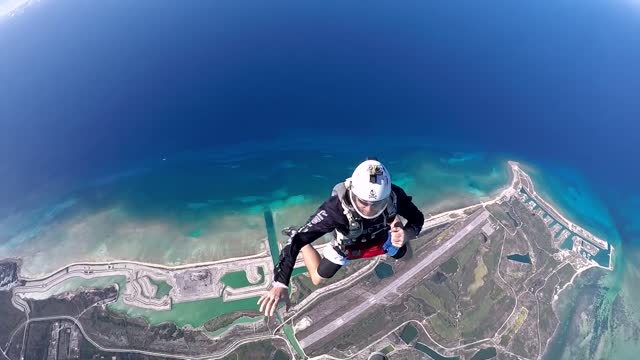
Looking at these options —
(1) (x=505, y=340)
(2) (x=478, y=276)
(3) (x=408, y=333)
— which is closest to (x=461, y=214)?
(2) (x=478, y=276)

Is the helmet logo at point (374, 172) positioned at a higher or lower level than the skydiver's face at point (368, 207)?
higher

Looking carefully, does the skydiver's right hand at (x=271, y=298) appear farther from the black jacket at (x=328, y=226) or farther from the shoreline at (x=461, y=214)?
the shoreline at (x=461, y=214)

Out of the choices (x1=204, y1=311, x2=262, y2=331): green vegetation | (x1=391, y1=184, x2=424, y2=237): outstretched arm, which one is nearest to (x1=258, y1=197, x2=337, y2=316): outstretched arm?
(x1=391, y1=184, x2=424, y2=237): outstretched arm

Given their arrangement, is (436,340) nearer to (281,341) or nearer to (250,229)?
(281,341)

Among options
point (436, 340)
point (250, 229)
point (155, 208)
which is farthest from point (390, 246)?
point (155, 208)

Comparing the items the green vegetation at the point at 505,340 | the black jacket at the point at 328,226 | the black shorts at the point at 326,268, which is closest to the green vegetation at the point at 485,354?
the green vegetation at the point at 505,340

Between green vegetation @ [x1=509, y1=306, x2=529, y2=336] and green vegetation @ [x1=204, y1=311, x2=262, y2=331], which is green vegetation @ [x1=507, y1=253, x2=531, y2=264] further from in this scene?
green vegetation @ [x1=204, y1=311, x2=262, y2=331]
